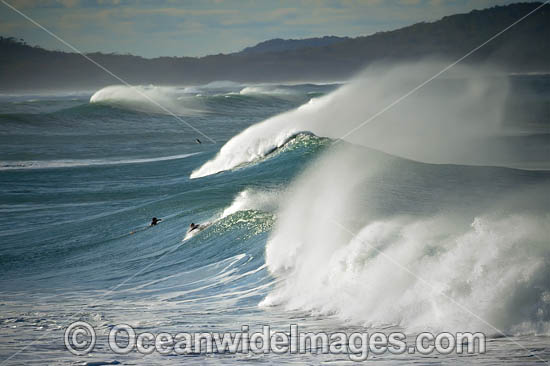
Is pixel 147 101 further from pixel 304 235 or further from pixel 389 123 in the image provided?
pixel 304 235

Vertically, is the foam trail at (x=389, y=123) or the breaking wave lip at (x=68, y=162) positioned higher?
the foam trail at (x=389, y=123)

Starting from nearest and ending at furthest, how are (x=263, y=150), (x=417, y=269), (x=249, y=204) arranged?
1. (x=417, y=269)
2. (x=249, y=204)
3. (x=263, y=150)

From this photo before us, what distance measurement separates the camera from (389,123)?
17.9m

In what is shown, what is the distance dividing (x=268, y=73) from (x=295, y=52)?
12786 millimetres

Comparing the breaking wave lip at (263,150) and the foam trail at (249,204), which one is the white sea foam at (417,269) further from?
the breaking wave lip at (263,150)

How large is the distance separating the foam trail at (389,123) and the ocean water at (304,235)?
84mm

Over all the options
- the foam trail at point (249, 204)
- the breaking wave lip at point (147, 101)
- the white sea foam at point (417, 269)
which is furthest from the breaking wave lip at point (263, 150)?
the breaking wave lip at point (147, 101)

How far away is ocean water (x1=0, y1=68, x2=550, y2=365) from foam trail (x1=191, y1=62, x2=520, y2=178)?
0.08 meters

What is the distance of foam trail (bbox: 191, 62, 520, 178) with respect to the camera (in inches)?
634

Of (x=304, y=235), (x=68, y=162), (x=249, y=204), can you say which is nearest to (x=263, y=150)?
(x=249, y=204)

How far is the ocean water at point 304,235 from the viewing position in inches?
248

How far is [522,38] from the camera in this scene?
96.0m

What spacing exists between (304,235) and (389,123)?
9576 mm

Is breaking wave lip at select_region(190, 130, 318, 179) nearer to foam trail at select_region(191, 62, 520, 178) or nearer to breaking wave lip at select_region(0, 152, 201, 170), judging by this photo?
foam trail at select_region(191, 62, 520, 178)
